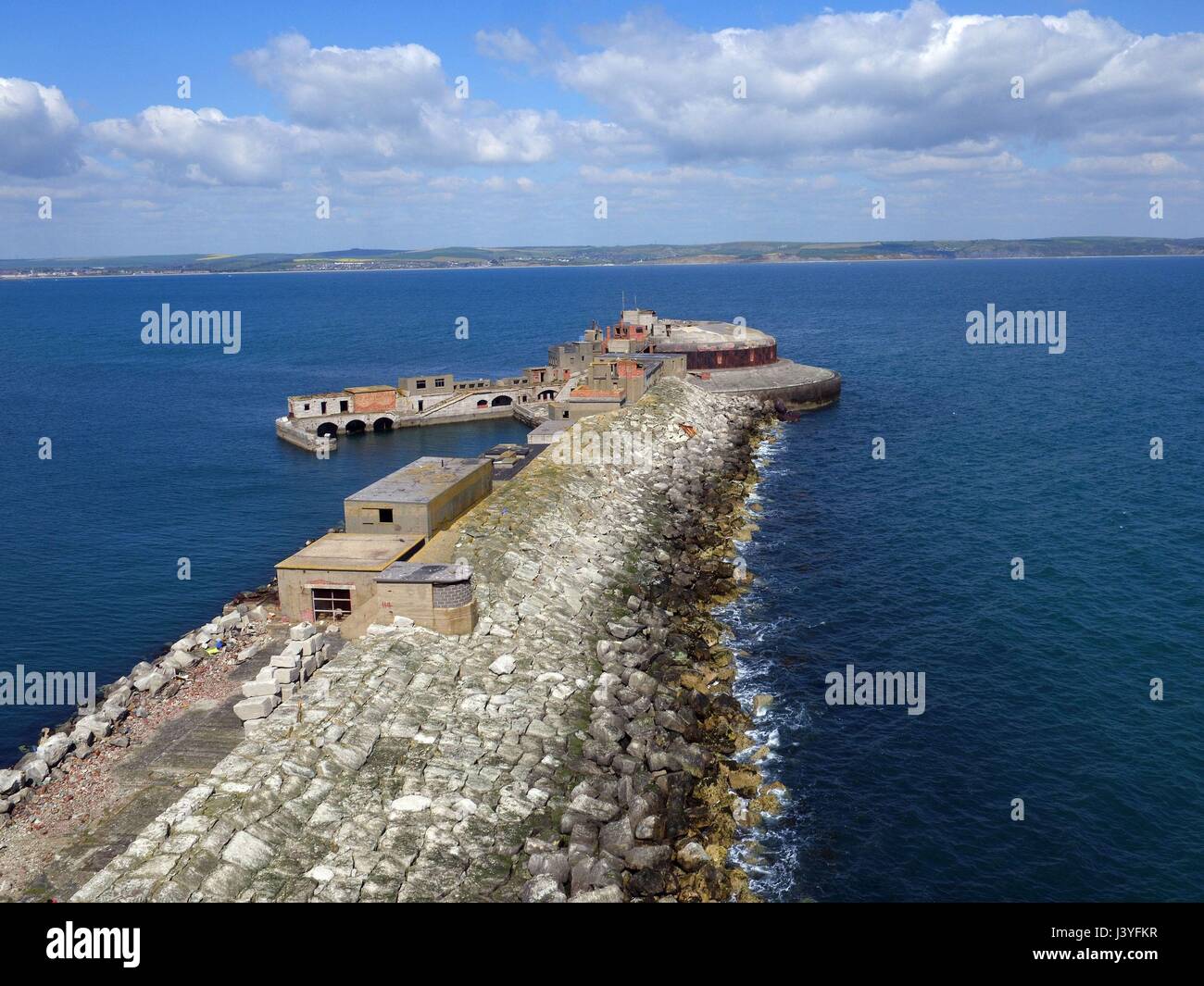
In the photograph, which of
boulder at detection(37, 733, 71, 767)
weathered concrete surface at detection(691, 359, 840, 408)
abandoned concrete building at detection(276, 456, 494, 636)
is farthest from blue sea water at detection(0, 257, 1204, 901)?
abandoned concrete building at detection(276, 456, 494, 636)

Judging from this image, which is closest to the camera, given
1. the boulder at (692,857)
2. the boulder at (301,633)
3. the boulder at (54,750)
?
the boulder at (692,857)

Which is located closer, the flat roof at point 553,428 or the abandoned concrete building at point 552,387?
the flat roof at point 553,428

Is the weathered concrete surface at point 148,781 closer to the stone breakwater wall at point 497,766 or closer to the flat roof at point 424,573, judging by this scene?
the stone breakwater wall at point 497,766

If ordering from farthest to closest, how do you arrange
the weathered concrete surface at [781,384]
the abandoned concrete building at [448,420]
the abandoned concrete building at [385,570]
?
the weathered concrete surface at [781,384] < the abandoned concrete building at [448,420] < the abandoned concrete building at [385,570]

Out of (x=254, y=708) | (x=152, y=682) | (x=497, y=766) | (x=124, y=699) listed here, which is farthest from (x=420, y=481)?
(x=497, y=766)

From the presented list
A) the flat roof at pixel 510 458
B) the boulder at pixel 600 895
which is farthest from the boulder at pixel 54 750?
the flat roof at pixel 510 458

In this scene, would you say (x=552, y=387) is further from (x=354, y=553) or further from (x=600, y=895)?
(x=600, y=895)

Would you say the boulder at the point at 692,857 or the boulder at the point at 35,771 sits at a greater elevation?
the boulder at the point at 35,771

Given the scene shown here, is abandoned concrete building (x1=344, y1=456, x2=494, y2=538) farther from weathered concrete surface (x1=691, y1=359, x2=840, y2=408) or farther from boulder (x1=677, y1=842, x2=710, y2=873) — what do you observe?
weathered concrete surface (x1=691, y1=359, x2=840, y2=408)

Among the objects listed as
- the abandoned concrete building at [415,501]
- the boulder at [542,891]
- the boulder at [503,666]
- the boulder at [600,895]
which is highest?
the abandoned concrete building at [415,501]
